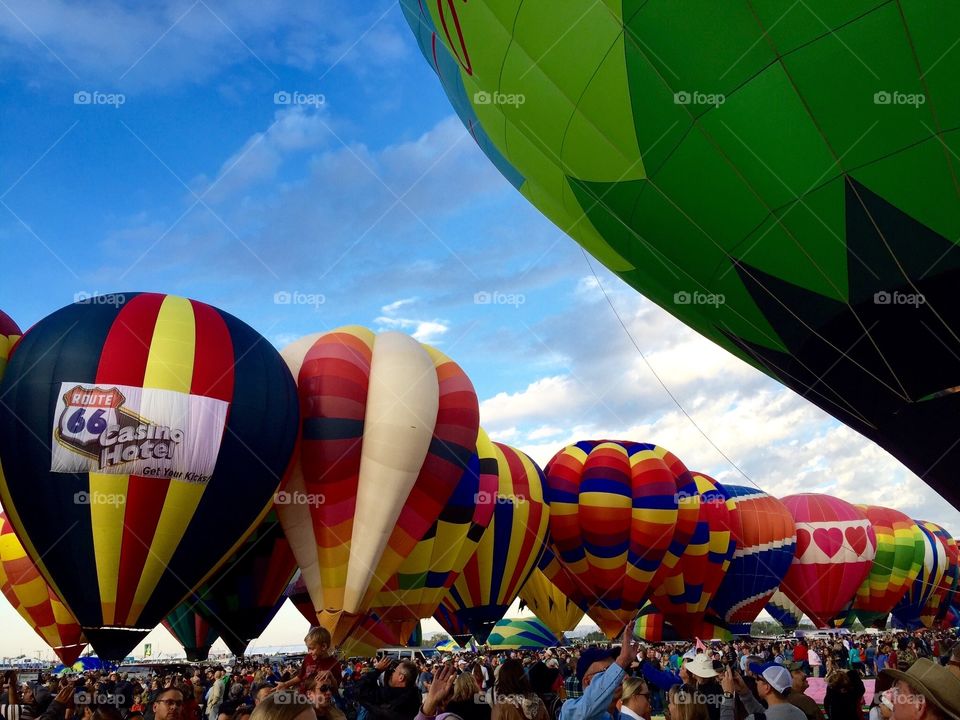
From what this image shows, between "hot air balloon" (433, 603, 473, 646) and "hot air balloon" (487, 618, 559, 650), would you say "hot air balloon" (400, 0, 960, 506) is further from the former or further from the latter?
"hot air balloon" (487, 618, 559, 650)

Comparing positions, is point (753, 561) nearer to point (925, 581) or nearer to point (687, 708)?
point (925, 581)

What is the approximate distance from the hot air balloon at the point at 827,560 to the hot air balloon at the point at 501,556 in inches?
697

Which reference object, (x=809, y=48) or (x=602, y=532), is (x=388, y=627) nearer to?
(x=602, y=532)

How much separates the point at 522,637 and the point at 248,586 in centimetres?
1841

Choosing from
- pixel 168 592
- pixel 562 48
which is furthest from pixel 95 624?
pixel 562 48

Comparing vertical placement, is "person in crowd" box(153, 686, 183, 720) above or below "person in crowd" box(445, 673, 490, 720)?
above

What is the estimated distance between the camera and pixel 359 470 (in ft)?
50.8

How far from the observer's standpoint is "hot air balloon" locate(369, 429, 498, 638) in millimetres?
17594

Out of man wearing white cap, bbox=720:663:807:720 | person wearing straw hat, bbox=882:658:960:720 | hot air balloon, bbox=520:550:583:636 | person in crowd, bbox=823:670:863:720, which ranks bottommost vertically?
hot air balloon, bbox=520:550:583:636

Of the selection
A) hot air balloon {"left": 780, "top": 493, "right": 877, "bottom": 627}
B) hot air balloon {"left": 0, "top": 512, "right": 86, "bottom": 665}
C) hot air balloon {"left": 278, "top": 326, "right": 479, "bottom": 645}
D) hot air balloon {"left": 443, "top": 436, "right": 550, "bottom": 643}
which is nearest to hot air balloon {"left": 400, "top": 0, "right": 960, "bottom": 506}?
hot air balloon {"left": 278, "top": 326, "right": 479, "bottom": 645}

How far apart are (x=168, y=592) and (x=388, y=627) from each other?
22.2 ft

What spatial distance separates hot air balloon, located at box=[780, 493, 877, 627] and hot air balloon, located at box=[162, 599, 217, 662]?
25269 millimetres

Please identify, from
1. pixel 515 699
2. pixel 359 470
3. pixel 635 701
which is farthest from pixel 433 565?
pixel 515 699

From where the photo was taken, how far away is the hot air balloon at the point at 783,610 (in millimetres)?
37009
